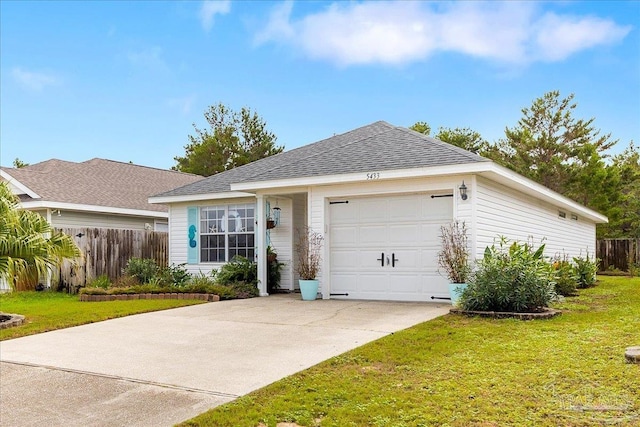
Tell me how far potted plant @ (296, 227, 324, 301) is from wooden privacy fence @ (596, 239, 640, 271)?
60.9ft

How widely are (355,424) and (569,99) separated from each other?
33623 millimetres

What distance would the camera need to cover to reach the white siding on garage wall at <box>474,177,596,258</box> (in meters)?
11.0

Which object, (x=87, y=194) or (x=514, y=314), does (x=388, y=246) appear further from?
(x=87, y=194)

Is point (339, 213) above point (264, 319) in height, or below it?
above

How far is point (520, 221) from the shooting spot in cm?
1338

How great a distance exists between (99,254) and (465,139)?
2838cm

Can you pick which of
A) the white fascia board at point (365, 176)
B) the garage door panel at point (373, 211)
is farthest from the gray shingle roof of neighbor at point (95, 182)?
the garage door panel at point (373, 211)

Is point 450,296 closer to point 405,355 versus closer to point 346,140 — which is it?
point 405,355

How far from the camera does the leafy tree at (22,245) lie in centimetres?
930

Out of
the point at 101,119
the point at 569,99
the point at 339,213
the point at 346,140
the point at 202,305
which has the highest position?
the point at 569,99

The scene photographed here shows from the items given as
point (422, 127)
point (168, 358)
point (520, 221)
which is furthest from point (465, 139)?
point (168, 358)

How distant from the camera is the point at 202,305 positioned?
11.2 meters

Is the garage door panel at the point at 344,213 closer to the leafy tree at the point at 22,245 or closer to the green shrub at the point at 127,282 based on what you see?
the leafy tree at the point at 22,245

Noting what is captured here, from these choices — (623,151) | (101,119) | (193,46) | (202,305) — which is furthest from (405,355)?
(623,151)
